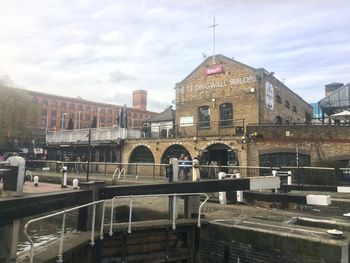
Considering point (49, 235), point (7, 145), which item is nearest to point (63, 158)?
point (7, 145)

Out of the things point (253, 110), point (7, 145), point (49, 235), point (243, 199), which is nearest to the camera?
point (49, 235)

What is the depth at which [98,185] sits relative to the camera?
7.32m

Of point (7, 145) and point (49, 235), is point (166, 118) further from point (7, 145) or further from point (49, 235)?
point (49, 235)

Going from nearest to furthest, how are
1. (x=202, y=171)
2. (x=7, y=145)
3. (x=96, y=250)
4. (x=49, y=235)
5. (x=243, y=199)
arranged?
(x=96, y=250) → (x=49, y=235) → (x=243, y=199) → (x=202, y=171) → (x=7, y=145)

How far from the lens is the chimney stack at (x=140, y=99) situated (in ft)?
380

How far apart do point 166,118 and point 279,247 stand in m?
29.1

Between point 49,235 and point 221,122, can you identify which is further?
point 221,122

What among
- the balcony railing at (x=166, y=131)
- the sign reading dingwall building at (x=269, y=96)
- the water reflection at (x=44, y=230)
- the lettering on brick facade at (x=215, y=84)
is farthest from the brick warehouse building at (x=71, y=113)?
the water reflection at (x=44, y=230)

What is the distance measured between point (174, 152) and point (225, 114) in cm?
499

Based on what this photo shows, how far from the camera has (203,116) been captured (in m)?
29.2

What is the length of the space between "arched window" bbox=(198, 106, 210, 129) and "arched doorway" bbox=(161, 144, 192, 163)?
325 centimetres

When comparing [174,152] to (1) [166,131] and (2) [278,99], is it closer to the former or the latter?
(1) [166,131]

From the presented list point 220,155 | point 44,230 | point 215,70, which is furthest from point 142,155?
point 44,230

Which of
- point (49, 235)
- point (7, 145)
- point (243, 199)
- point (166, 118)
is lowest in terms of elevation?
point (49, 235)
